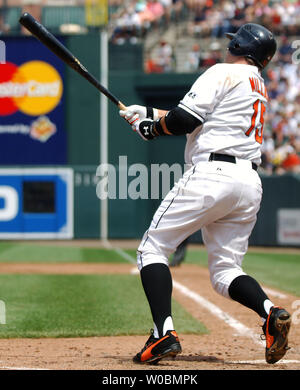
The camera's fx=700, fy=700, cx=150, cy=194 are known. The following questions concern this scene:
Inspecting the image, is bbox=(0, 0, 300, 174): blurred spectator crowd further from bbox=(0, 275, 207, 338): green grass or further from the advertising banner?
bbox=(0, 275, 207, 338): green grass

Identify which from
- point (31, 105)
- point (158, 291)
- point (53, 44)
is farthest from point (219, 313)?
point (31, 105)

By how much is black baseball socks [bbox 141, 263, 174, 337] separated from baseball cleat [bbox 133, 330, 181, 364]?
0.06 m

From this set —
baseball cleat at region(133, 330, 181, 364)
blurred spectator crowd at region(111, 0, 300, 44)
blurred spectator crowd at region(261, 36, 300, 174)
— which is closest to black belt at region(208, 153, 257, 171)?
baseball cleat at region(133, 330, 181, 364)

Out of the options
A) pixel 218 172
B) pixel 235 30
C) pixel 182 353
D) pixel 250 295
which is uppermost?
pixel 235 30

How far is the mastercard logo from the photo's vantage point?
19.6 m

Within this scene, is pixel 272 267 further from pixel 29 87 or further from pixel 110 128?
pixel 29 87

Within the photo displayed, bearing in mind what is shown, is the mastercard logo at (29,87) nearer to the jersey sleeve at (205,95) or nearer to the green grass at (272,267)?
the green grass at (272,267)

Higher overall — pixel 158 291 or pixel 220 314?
pixel 158 291

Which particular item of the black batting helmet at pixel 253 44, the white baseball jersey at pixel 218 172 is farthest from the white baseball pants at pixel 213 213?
the black batting helmet at pixel 253 44

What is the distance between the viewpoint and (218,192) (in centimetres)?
396

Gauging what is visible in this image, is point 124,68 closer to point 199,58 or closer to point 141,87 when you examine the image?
point 141,87

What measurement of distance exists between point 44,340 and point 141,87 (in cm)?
1536

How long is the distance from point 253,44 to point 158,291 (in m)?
1.60
